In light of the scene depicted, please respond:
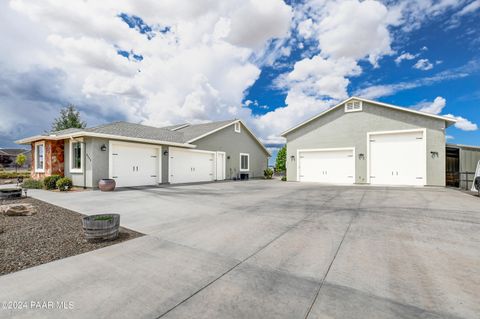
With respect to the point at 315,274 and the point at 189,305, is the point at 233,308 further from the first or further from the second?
the point at 315,274

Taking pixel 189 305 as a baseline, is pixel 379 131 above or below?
above

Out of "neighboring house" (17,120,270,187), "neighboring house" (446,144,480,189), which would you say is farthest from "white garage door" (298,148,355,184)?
"neighboring house" (17,120,270,187)

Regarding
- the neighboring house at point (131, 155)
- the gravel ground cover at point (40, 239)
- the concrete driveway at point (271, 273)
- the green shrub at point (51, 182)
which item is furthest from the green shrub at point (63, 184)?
the concrete driveway at point (271, 273)

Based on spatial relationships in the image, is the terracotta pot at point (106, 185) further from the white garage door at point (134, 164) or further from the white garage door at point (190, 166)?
the white garage door at point (190, 166)

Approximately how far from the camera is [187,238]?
4.33 m

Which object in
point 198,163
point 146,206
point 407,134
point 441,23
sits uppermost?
point 441,23

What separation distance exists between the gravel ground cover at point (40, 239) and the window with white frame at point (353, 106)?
15.7 metres

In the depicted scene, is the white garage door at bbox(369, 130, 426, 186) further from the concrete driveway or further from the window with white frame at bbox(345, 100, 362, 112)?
the concrete driveway

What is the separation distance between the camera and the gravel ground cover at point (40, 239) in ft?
11.2

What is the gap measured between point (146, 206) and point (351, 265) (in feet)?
20.7

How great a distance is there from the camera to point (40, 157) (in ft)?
45.5

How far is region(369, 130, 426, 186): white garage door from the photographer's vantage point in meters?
13.2

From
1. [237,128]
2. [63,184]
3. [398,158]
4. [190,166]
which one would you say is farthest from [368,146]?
[63,184]

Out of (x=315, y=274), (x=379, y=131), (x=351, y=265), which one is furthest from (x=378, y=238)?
(x=379, y=131)
